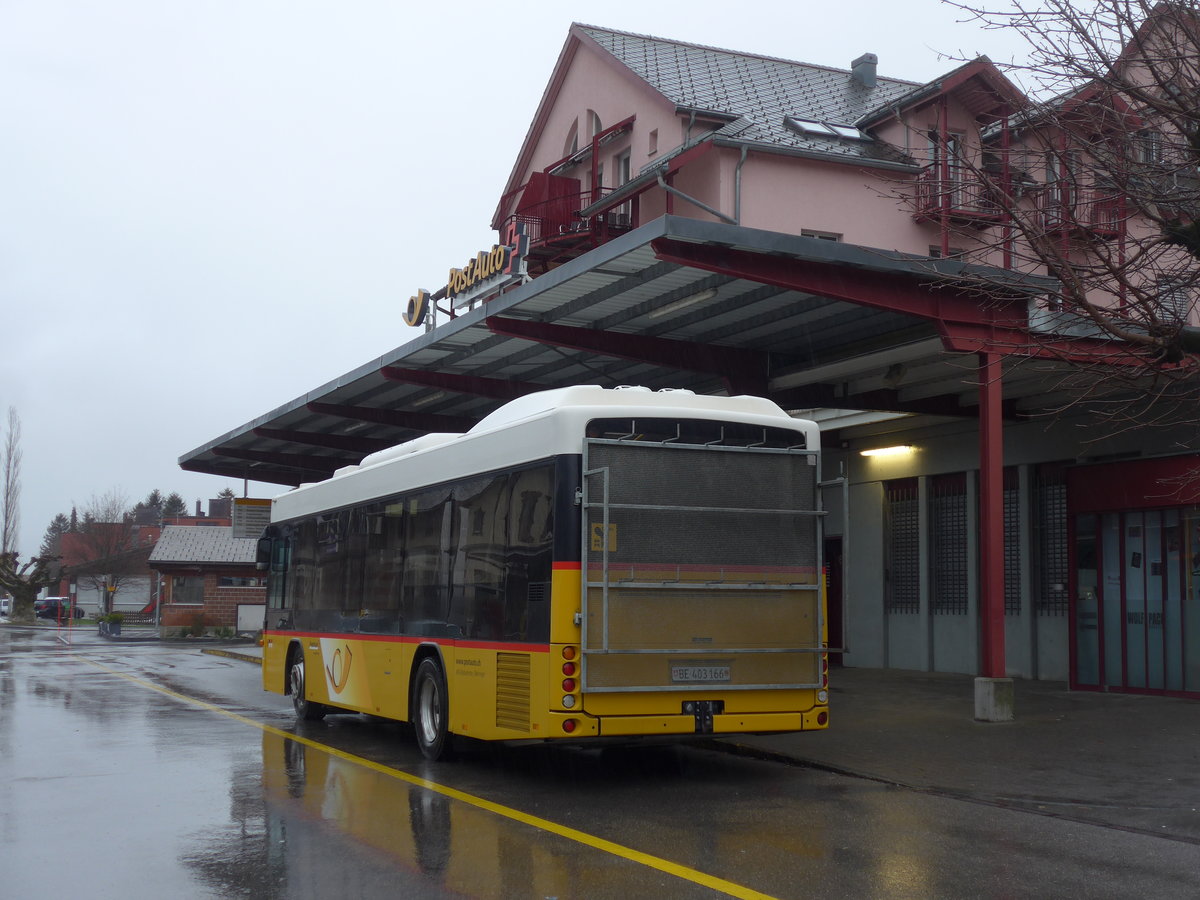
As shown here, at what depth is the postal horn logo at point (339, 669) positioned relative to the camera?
49.5ft

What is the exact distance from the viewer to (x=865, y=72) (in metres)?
33.1

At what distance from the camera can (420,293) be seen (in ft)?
93.7

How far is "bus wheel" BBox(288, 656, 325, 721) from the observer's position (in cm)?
1677

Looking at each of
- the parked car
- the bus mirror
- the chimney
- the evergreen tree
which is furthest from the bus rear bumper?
the evergreen tree

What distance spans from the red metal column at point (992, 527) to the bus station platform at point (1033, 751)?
874 millimetres

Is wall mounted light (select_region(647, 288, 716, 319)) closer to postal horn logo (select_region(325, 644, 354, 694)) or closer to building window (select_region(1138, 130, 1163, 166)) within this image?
postal horn logo (select_region(325, 644, 354, 694))

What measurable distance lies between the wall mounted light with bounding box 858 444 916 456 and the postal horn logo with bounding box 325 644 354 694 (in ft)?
37.8

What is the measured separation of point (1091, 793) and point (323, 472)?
2880 cm

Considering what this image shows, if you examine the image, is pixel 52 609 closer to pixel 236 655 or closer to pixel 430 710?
pixel 236 655

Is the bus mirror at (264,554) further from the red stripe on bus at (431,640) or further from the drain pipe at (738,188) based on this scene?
the drain pipe at (738,188)

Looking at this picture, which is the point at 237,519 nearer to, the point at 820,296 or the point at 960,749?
the point at 820,296

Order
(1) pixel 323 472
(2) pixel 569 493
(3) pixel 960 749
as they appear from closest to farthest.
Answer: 1. (2) pixel 569 493
2. (3) pixel 960 749
3. (1) pixel 323 472

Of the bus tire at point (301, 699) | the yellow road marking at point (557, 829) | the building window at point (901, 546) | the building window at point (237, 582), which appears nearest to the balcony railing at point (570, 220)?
the building window at point (901, 546)

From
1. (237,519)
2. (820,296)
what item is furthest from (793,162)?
(237,519)
